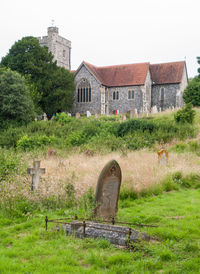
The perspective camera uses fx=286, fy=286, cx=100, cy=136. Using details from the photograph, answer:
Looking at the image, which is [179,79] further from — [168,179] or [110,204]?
[110,204]

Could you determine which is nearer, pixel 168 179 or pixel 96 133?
pixel 168 179

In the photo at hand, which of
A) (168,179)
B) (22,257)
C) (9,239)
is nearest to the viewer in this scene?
(22,257)

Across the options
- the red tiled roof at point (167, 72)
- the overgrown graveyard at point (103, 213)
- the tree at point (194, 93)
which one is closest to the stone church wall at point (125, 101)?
the red tiled roof at point (167, 72)

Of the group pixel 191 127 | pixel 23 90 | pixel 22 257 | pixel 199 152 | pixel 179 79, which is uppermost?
pixel 179 79

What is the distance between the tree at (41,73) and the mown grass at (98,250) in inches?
1139

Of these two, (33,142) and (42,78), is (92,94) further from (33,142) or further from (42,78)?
(33,142)

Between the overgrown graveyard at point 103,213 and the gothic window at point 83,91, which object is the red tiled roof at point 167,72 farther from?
the overgrown graveyard at point 103,213

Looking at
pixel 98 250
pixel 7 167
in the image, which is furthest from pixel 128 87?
pixel 98 250

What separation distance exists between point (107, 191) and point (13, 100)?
70.9 ft

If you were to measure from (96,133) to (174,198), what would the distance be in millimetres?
13561

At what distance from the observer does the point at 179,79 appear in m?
38.6

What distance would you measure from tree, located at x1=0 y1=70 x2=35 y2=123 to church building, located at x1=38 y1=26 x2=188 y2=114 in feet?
45.2

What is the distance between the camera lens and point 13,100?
1014 inches

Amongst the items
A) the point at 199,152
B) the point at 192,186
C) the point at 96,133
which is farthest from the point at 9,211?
the point at 96,133
